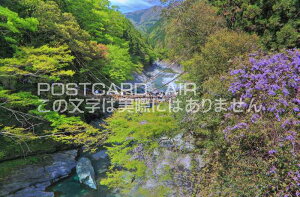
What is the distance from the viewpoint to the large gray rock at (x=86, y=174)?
7.38 m

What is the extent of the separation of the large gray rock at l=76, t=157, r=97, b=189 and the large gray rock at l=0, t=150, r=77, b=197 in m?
Answer: 0.68

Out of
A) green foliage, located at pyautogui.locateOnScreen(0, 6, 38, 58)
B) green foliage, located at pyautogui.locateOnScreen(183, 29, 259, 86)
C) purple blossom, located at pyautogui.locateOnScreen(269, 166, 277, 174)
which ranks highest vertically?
green foliage, located at pyautogui.locateOnScreen(0, 6, 38, 58)

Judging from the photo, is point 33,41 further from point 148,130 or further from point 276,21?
point 276,21

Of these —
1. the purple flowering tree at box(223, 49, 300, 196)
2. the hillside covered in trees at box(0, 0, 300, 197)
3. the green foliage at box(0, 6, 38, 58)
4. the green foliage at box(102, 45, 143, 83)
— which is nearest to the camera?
the purple flowering tree at box(223, 49, 300, 196)

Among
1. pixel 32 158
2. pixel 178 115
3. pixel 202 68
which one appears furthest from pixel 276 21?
pixel 32 158

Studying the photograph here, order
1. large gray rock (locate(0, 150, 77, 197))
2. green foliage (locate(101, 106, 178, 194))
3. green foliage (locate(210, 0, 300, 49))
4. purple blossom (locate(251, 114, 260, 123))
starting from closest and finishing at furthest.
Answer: purple blossom (locate(251, 114, 260, 123)) → green foliage (locate(101, 106, 178, 194)) → large gray rock (locate(0, 150, 77, 197)) → green foliage (locate(210, 0, 300, 49))

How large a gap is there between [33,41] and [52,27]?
3.50 ft

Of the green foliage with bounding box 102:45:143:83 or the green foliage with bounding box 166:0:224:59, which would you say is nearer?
the green foliage with bounding box 166:0:224:59

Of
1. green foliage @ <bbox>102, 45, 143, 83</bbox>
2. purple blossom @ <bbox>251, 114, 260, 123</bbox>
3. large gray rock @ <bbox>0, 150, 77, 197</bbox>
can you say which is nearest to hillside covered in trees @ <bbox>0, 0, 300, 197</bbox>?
purple blossom @ <bbox>251, 114, 260, 123</bbox>

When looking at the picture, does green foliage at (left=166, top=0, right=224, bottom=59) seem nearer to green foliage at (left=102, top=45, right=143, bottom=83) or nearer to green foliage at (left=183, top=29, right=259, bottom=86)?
green foliage at (left=183, top=29, right=259, bottom=86)

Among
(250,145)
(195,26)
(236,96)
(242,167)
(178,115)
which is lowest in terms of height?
(242,167)

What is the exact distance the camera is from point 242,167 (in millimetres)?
3904

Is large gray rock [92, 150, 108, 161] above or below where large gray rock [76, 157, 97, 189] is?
above

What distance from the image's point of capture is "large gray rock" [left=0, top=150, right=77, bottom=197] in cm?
659
